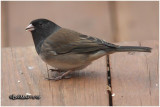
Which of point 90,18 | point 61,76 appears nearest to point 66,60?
point 61,76

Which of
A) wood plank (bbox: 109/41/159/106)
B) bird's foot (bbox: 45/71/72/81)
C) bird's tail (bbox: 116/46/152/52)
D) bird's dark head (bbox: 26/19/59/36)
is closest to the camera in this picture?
wood plank (bbox: 109/41/159/106)

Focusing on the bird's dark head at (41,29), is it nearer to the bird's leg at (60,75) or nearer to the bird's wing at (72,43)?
the bird's wing at (72,43)

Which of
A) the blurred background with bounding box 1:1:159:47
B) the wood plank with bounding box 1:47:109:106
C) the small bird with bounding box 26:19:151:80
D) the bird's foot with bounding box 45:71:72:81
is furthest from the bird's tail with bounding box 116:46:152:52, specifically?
the blurred background with bounding box 1:1:159:47

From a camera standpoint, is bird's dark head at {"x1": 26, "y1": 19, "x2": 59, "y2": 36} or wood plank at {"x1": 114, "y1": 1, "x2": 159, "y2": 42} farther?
wood plank at {"x1": 114, "y1": 1, "x2": 159, "y2": 42}

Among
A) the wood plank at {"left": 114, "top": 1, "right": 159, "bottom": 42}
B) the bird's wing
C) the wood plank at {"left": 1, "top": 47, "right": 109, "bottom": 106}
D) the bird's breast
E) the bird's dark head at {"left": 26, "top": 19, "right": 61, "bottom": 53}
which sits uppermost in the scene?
the wood plank at {"left": 114, "top": 1, "right": 159, "bottom": 42}

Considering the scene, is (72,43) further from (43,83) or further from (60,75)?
(43,83)

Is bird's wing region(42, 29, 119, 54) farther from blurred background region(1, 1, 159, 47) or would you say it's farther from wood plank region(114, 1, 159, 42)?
wood plank region(114, 1, 159, 42)

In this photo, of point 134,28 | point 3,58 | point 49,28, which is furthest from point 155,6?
point 3,58
